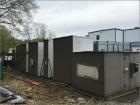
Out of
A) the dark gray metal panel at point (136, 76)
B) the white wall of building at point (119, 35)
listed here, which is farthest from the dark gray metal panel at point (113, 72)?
the white wall of building at point (119, 35)

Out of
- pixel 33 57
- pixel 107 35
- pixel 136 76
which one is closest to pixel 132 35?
pixel 107 35

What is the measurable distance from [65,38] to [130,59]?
189 inches

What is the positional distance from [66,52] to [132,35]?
32.0 meters

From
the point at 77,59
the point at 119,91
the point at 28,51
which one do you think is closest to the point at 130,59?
the point at 119,91

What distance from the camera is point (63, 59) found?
580 inches

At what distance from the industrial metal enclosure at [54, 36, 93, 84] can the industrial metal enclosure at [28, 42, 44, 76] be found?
136 inches

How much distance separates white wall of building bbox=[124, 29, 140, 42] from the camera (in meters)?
43.3

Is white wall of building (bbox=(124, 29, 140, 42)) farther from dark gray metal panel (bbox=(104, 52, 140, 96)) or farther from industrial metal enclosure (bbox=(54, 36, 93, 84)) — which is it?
dark gray metal panel (bbox=(104, 52, 140, 96))

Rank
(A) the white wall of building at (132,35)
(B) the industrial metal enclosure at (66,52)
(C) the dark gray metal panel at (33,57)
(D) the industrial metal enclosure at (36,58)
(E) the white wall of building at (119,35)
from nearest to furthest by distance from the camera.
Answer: (B) the industrial metal enclosure at (66,52), (D) the industrial metal enclosure at (36,58), (C) the dark gray metal panel at (33,57), (A) the white wall of building at (132,35), (E) the white wall of building at (119,35)

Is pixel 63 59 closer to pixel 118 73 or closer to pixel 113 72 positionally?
pixel 118 73

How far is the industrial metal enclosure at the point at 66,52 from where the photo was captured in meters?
13.9

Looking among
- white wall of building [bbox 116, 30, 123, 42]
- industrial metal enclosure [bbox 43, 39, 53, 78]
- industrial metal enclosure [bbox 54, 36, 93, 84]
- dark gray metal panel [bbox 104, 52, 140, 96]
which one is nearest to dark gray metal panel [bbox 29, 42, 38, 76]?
industrial metal enclosure [bbox 43, 39, 53, 78]

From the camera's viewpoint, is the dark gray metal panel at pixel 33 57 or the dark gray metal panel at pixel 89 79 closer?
the dark gray metal panel at pixel 89 79

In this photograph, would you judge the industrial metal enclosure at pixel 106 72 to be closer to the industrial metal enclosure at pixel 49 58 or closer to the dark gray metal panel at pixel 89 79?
the dark gray metal panel at pixel 89 79
